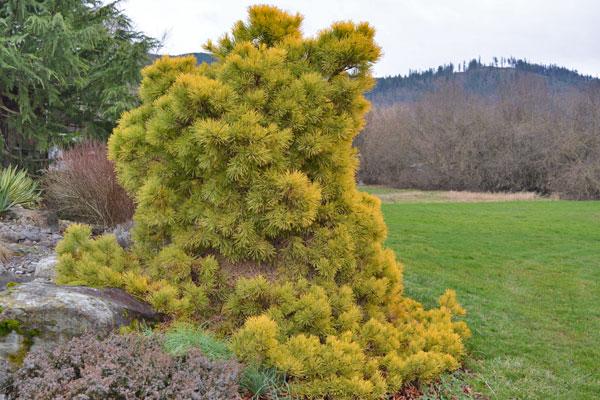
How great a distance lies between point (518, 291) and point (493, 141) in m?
34.6

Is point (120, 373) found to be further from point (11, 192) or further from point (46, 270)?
point (11, 192)

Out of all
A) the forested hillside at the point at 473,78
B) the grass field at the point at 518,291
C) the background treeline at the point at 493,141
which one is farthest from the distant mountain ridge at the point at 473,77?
the grass field at the point at 518,291

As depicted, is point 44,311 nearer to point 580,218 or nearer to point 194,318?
point 194,318

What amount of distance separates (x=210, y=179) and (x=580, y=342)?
4213mm

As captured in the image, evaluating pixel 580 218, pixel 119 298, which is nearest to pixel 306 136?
pixel 119 298

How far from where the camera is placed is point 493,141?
39031 millimetres

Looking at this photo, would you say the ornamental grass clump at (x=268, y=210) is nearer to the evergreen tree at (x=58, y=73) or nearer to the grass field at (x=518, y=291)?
the grass field at (x=518, y=291)

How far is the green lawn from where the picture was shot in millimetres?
3949

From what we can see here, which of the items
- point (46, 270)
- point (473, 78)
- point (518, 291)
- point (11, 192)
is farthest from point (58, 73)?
point (473, 78)

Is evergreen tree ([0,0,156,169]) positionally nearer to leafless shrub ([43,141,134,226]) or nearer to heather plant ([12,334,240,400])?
leafless shrub ([43,141,134,226])

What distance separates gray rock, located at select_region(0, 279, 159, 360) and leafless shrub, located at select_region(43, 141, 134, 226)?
5.85 metres

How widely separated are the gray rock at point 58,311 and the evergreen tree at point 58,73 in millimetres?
10213

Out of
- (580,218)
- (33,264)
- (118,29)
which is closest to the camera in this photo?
(33,264)

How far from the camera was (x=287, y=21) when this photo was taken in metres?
4.12
